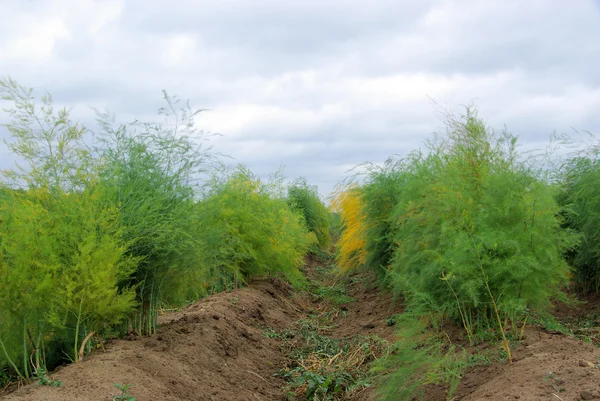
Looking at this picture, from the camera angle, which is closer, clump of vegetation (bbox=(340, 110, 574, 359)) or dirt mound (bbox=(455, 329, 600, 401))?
dirt mound (bbox=(455, 329, 600, 401))

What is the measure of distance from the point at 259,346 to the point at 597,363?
6023mm

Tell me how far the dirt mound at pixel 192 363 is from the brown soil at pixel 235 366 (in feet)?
0.04

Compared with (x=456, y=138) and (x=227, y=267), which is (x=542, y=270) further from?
(x=227, y=267)

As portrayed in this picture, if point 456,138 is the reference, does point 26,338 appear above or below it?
below

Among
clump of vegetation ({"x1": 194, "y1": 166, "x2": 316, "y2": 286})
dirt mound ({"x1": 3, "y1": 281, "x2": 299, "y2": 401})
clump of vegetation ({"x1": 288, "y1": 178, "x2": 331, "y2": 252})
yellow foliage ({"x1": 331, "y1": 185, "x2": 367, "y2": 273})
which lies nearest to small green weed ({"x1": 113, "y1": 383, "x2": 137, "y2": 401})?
dirt mound ({"x1": 3, "y1": 281, "x2": 299, "y2": 401})

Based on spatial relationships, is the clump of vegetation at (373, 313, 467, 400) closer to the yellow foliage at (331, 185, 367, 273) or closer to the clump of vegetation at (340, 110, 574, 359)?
the clump of vegetation at (340, 110, 574, 359)

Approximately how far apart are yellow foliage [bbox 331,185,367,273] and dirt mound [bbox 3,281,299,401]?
384 cm

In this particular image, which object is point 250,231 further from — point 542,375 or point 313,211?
point 313,211

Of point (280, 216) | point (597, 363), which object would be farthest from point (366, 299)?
point (597, 363)

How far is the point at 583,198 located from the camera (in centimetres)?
1218

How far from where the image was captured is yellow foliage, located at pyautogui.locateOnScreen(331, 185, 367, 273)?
15641mm

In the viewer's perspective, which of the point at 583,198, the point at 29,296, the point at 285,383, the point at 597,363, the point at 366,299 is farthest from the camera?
the point at 366,299

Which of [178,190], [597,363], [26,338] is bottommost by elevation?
[597,363]

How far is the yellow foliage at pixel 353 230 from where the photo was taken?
51.3ft
